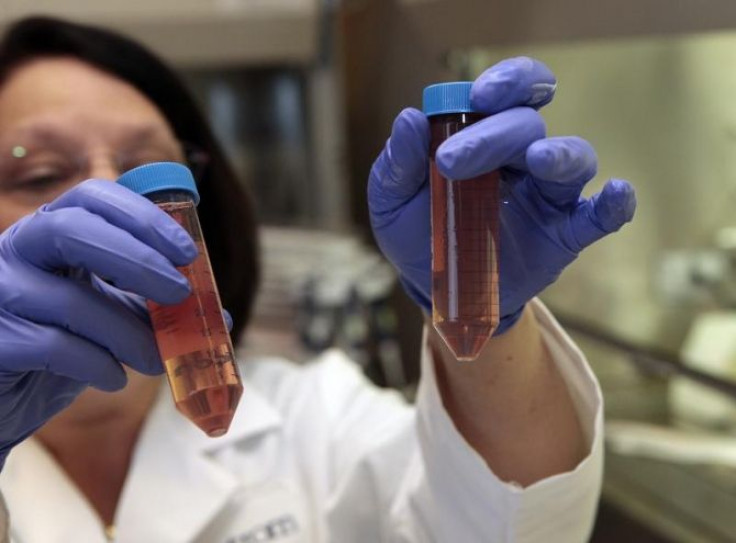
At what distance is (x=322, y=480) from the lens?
46.1 inches

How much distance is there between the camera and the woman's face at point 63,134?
39.9 inches

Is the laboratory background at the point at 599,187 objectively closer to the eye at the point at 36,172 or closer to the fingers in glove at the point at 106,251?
the fingers in glove at the point at 106,251

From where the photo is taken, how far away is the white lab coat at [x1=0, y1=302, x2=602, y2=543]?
86 centimetres

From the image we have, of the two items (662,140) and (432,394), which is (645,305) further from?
(432,394)

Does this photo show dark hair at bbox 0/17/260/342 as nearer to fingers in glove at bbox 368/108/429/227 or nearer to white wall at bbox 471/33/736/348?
white wall at bbox 471/33/736/348

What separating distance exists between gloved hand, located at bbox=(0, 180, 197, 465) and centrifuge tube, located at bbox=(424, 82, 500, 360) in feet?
0.71

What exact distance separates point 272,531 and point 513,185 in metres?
0.66

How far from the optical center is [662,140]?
1408 millimetres

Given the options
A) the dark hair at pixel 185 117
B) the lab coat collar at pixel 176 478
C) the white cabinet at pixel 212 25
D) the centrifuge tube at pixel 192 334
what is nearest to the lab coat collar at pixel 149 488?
the lab coat collar at pixel 176 478

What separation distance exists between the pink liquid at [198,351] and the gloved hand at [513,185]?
0.17m

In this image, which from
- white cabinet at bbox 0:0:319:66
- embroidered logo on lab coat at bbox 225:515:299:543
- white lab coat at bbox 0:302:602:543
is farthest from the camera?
white cabinet at bbox 0:0:319:66

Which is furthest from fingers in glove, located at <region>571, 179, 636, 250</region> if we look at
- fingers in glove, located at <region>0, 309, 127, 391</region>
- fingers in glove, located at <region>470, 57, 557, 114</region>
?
fingers in glove, located at <region>0, 309, 127, 391</region>

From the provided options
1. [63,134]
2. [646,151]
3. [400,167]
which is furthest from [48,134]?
[646,151]

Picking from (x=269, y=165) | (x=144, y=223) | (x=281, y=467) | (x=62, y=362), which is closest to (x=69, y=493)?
(x=281, y=467)
